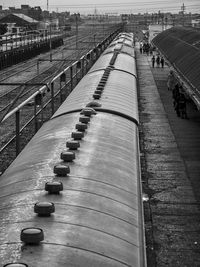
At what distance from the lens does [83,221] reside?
4.50 metres

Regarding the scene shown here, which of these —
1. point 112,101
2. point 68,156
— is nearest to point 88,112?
point 112,101

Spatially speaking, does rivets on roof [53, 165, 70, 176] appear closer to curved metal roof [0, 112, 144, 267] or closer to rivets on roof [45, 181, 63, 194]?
curved metal roof [0, 112, 144, 267]

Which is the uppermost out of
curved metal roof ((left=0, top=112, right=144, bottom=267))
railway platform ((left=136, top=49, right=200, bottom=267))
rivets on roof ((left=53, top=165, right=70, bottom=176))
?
rivets on roof ((left=53, top=165, right=70, bottom=176))

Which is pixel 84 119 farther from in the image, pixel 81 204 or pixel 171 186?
pixel 171 186

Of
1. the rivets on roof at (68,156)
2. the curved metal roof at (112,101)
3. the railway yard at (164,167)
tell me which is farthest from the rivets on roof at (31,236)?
the curved metal roof at (112,101)

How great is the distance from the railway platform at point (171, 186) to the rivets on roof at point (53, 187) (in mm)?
3714

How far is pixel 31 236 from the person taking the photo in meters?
3.84

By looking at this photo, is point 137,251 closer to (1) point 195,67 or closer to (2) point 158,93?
(1) point 195,67

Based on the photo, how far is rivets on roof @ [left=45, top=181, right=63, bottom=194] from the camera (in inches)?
197

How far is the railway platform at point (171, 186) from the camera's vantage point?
349 inches

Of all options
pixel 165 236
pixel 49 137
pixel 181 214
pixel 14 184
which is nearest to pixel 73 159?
pixel 14 184

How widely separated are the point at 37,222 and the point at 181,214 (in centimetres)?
649

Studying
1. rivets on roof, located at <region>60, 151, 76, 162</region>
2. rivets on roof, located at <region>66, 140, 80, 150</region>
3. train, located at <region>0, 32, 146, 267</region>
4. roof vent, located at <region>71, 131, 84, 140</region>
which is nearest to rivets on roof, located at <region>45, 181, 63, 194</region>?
train, located at <region>0, 32, 146, 267</region>

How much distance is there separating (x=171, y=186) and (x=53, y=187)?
758 centimetres
